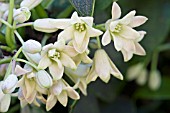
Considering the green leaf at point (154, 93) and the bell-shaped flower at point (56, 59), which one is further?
the green leaf at point (154, 93)

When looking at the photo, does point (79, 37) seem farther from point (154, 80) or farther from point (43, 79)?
point (154, 80)

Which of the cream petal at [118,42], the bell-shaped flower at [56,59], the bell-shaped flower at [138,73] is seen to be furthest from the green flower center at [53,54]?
the bell-shaped flower at [138,73]

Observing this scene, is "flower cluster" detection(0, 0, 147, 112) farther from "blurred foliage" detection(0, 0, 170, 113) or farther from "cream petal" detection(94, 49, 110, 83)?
"blurred foliage" detection(0, 0, 170, 113)

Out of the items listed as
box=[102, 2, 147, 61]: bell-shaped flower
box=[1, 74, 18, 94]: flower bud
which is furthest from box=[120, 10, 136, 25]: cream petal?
box=[1, 74, 18, 94]: flower bud

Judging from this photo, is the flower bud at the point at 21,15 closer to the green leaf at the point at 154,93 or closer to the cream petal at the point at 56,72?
the cream petal at the point at 56,72

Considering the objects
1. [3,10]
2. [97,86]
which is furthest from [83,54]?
[97,86]

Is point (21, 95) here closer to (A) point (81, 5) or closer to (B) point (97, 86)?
(A) point (81, 5)
